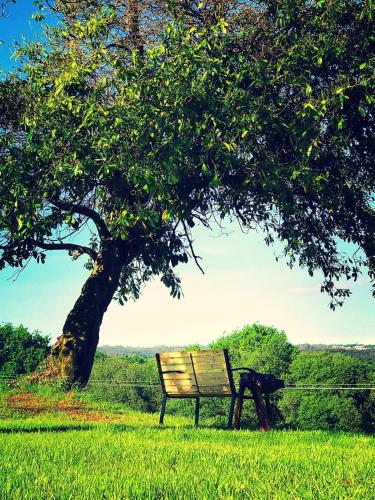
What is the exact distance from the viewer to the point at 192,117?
11.1 metres

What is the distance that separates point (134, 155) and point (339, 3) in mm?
4963

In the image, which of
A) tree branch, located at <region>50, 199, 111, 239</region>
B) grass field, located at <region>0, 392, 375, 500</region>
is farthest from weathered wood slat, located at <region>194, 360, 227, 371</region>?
tree branch, located at <region>50, 199, 111, 239</region>

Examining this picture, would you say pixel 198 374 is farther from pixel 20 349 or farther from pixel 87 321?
pixel 20 349

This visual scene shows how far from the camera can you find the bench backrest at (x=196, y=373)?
9617 mm

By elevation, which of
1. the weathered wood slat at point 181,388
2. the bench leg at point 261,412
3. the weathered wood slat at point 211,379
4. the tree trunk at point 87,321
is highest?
the tree trunk at point 87,321

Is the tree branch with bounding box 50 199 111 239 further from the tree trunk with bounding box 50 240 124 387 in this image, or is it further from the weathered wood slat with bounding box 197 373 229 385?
the weathered wood slat with bounding box 197 373 229 385

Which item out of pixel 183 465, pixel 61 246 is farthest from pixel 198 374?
pixel 61 246

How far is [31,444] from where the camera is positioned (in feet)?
22.0

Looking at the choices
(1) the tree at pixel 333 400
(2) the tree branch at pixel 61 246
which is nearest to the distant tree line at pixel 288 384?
(1) the tree at pixel 333 400

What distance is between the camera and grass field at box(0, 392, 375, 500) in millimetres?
4277

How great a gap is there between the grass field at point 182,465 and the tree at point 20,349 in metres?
16.1

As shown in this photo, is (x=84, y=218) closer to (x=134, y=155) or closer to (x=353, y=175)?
(x=134, y=155)

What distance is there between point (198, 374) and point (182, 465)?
4.76 metres

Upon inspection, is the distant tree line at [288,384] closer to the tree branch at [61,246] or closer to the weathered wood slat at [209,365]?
the weathered wood slat at [209,365]
